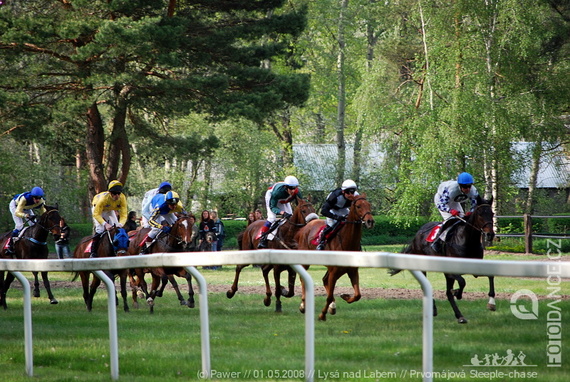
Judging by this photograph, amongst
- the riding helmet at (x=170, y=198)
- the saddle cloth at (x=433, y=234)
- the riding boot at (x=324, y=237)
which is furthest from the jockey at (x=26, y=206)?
the saddle cloth at (x=433, y=234)

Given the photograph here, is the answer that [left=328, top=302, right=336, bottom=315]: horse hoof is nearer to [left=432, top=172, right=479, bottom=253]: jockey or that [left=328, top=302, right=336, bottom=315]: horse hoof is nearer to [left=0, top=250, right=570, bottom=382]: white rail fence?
[left=432, top=172, right=479, bottom=253]: jockey

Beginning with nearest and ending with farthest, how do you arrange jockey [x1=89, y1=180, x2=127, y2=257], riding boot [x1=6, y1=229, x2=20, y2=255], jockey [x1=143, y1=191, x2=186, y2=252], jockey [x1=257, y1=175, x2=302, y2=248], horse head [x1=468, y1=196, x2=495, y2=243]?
1. horse head [x1=468, y1=196, x2=495, y2=243]
2. jockey [x1=257, y1=175, x2=302, y2=248]
3. jockey [x1=89, y1=180, x2=127, y2=257]
4. jockey [x1=143, y1=191, x2=186, y2=252]
5. riding boot [x1=6, y1=229, x2=20, y2=255]

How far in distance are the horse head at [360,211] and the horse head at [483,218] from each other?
5.44 ft

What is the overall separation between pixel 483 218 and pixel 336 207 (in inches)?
84.5

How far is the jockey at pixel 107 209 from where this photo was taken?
14.8 metres

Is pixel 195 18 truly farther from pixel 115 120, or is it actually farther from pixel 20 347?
Result: pixel 20 347

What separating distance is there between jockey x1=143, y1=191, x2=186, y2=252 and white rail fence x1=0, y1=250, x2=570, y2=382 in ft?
25.0

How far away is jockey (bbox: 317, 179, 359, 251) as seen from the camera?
12289 millimetres

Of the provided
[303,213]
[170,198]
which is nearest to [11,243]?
[170,198]

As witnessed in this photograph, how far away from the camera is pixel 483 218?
1202cm

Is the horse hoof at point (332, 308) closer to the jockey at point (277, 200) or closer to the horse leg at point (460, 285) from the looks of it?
the horse leg at point (460, 285)

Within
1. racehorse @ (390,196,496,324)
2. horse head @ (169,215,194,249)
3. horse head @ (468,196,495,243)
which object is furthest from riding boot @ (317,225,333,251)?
horse head @ (169,215,194,249)

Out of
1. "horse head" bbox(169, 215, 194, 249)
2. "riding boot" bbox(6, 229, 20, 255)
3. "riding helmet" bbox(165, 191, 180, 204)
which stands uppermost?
"riding helmet" bbox(165, 191, 180, 204)

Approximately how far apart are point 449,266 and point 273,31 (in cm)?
2184
